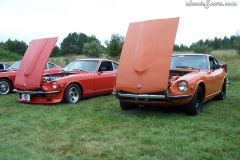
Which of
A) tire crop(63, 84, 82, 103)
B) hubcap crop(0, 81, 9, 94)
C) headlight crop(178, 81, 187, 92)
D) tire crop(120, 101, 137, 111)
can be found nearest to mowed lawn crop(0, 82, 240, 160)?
tire crop(120, 101, 137, 111)

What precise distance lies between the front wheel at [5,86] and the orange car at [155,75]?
625 cm

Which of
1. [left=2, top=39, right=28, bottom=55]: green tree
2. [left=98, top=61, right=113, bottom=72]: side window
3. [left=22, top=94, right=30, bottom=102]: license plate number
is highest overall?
[left=2, top=39, right=28, bottom=55]: green tree

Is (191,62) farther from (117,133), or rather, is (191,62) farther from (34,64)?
(34,64)

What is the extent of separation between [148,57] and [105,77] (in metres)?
3.77

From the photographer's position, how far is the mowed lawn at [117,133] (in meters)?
4.76

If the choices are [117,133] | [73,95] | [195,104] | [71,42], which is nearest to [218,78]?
[195,104]

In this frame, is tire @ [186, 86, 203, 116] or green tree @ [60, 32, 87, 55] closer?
tire @ [186, 86, 203, 116]

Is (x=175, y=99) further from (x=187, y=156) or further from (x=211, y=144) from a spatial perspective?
(x=187, y=156)

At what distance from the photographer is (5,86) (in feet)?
41.0

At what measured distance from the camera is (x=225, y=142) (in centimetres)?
518

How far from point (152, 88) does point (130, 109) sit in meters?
1.47

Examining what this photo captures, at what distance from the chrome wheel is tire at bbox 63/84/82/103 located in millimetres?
3916

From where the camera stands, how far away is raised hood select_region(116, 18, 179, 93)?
Result: 7.04 meters

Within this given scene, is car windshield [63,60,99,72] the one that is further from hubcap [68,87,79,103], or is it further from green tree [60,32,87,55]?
green tree [60,32,87,55]
